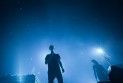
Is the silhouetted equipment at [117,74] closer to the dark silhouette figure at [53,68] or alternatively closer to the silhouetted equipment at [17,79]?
the dark silhouette figure at [53,68]

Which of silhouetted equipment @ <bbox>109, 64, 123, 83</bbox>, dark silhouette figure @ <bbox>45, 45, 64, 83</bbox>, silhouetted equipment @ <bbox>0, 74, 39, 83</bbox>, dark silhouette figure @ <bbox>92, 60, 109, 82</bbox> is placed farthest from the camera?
dark silhouette figure @ <bbox>92, 60, 109, 82</bbox>

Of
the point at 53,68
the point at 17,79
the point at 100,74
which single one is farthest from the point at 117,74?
the point at 17,79

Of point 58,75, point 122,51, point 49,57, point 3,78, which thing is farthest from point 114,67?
point 122,51

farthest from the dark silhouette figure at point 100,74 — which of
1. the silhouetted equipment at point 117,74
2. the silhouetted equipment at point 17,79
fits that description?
the silhouetted equipment at point 117,74

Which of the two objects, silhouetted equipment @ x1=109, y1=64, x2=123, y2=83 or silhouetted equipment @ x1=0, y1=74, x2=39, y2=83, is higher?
silhouetted equipment @ x1=0, y1=74, x2=39, y2=83

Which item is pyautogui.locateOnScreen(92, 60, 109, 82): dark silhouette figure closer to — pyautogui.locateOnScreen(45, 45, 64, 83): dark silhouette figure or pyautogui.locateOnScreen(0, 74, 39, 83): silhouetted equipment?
pyautogui.locateOnScreen(45, 45, 64, 83): dark silhouette figure

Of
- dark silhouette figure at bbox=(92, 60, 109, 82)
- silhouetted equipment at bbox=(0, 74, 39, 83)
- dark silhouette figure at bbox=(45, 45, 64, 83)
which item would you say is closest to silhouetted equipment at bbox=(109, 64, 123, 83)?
dark silhouette figure at bbox=(45, 45, 64, 83)

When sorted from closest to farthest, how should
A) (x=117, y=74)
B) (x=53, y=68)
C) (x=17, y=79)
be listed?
(x=117, y=74) → (x=53, y=68) → (x=17, y=79)

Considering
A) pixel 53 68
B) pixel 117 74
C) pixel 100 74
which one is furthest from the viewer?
pixel 100 74

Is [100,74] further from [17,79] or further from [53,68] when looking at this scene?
[17,79]

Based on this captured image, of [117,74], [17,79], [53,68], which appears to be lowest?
[117,74]

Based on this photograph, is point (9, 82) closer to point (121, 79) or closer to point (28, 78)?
point (28, 78)

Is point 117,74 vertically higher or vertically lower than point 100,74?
lower

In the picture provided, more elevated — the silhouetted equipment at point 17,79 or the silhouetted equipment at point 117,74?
the silhouetted equipment at point 17,79
